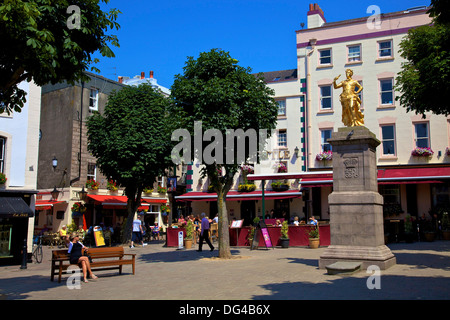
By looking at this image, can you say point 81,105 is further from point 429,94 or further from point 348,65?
point 429,94

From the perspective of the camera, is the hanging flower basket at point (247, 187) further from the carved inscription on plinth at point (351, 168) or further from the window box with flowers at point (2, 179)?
the carved inscription on plinth at point (351, 168)

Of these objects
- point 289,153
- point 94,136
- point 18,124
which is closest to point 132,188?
point 94,136

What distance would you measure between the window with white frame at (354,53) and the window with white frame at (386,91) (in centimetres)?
240

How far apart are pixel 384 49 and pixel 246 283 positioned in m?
24.4

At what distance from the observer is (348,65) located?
30.5 m

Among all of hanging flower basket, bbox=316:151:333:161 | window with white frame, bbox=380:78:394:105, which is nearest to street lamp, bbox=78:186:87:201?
hanging flower basket, bbox=316:151:333:161

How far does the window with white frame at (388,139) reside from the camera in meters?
28.8

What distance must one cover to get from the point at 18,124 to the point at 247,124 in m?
11.0

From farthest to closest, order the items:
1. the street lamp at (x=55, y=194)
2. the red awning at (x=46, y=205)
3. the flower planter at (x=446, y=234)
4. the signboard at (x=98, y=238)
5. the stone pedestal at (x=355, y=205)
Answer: the street lamp at (x=55, y=194) < the red awning at (x=46, y=205) < the signboard at (x=98, y=238) < the flower planter at (x=446, y=234) < the stone pedestal at (x=355, y=205)

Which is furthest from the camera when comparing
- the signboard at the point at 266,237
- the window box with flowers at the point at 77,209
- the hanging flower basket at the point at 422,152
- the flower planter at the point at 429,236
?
the window box with flowers at the point at 77,209

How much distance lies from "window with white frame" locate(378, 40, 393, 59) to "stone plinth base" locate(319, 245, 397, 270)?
20668 millimetres

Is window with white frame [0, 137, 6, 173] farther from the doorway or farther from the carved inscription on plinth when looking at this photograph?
the doorway

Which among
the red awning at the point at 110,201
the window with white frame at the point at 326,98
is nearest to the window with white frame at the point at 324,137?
the window with white frame at the point at 326,98

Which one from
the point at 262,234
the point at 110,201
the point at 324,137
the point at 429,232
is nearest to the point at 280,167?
the point at 324,137
